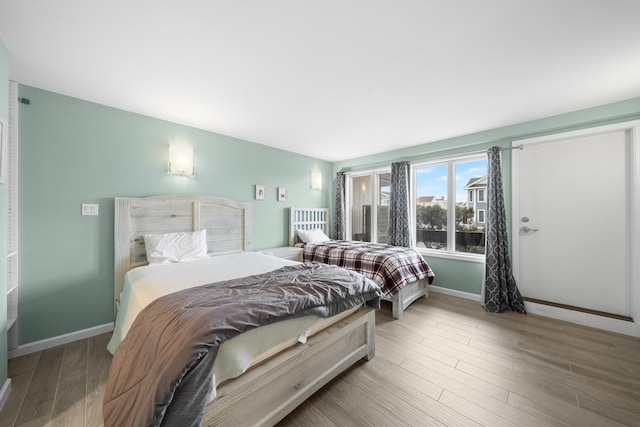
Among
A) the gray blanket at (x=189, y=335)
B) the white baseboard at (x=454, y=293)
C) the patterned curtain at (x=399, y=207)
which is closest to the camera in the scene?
the gray blanket at (x=189, y=335)

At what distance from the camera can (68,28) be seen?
58.1 inches

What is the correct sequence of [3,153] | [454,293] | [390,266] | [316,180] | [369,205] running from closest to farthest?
[3,153] → [390,266] → [454,293] → [316,180] → [369,205]

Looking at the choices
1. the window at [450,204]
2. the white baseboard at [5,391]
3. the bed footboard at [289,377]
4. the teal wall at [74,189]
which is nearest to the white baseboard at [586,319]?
the window at [450,204]

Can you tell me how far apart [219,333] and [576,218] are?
3.82 metres

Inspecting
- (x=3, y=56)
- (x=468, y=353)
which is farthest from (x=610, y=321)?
(x=3, y=56)

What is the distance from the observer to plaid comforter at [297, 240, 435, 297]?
277 centimetres

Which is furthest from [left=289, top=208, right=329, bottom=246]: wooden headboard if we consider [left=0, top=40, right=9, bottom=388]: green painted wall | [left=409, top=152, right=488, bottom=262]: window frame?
[left=0, top=40, right=9, bottom=388]: green painted wall

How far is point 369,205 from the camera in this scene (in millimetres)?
4824

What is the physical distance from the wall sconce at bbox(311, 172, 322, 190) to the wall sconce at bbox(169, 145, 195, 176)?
7.41ft

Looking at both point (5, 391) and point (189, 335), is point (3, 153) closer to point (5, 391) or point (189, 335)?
point (5, 391)

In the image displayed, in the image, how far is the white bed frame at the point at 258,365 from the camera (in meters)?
1.17

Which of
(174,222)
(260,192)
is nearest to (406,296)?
(260,192)

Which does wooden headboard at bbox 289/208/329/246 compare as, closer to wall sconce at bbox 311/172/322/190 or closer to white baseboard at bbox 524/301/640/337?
wall sconce at bbox 311/172/322/190

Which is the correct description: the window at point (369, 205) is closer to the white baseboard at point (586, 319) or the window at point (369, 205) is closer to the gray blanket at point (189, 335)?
the white baseboard at point (586, 319)
